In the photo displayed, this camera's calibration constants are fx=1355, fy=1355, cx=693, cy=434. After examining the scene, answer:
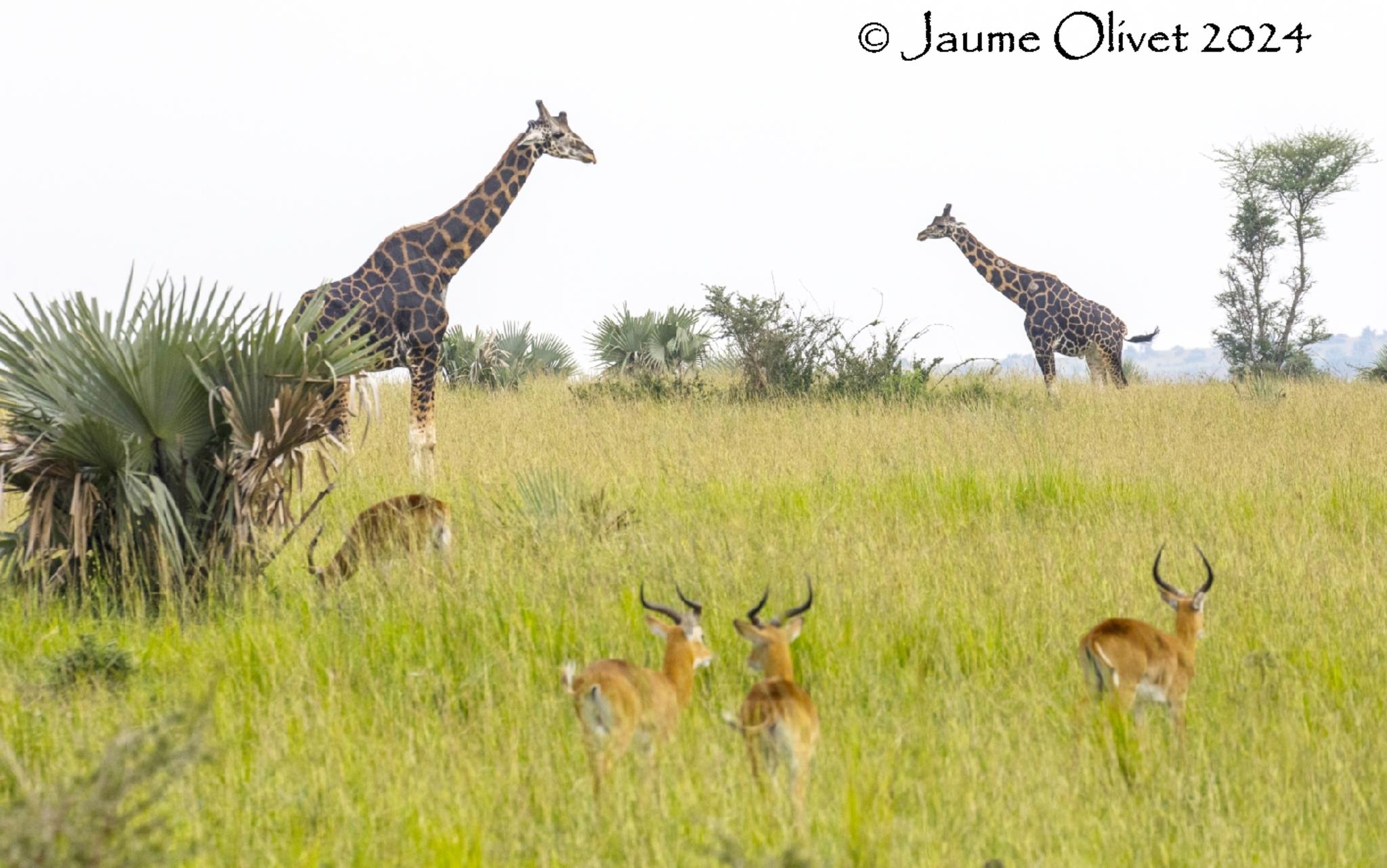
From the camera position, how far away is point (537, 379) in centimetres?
2261

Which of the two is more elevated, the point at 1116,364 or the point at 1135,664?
the point at 1116,364

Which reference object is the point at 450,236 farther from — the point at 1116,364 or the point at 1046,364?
the point at 1116,364

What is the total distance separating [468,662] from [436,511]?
1541 mm

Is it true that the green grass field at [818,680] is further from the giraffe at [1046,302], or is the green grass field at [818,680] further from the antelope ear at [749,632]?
the giraffe at [1046,302]

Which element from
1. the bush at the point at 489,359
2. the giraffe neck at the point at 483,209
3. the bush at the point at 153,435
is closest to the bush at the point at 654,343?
the bush at the point at 489,359

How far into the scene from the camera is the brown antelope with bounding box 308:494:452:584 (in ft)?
22.7

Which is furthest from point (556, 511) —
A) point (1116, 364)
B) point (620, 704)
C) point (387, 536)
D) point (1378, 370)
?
point (1378, 370)

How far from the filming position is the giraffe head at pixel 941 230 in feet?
71.5

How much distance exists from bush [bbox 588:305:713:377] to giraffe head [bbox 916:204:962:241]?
12.8ft

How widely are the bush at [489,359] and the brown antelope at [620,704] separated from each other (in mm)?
16704

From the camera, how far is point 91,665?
18.7 ft

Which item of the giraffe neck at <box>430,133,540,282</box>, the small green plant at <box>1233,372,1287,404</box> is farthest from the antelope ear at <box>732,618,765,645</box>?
the small green plant at <box>1233,372,1287,404</box>

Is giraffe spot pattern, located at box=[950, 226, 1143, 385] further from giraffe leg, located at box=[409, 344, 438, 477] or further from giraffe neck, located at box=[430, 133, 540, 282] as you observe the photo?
giraffe leg, located at box=[409, 344, 438, 477]

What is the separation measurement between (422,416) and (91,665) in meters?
6.55
